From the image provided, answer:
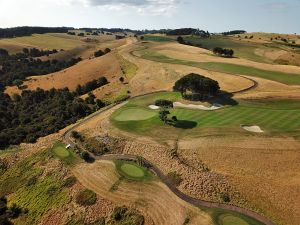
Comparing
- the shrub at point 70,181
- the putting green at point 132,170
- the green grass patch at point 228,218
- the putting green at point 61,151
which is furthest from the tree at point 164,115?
the green grass patch at point 228,218

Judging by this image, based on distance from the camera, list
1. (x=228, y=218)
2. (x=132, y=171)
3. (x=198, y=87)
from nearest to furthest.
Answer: (x=228, y=218) < (x=132, y=171) < (x=198, y=87)

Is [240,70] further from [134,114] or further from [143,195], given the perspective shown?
[143,195]

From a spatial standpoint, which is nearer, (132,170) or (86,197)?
(86,197)

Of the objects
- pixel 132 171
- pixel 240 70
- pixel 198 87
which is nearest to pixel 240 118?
pixel 198 87

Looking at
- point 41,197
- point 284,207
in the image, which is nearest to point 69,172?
point 41,197

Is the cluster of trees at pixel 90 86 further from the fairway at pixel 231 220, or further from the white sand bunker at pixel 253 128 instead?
the fairway at pixel 231 220

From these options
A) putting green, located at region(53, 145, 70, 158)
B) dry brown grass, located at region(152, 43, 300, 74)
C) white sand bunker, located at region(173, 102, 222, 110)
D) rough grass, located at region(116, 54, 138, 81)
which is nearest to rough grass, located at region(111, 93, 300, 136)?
white sand bunker, located at region(173, 102, 222, 110)

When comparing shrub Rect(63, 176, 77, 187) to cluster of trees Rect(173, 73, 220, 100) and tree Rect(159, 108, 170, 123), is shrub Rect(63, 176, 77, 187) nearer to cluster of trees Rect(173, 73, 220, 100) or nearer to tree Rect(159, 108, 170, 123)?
tree Rect(159, 108, 170, 123)
